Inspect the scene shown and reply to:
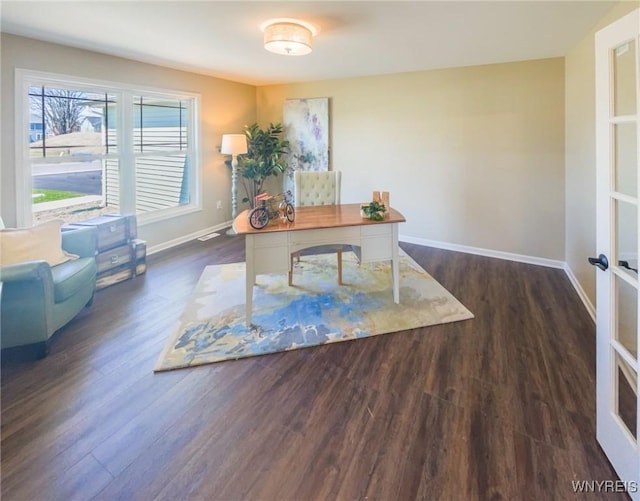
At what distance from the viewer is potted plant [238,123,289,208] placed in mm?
6148

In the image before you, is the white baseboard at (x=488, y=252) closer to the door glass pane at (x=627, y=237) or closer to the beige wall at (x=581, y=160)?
the beige wall at (x=581, y=160)

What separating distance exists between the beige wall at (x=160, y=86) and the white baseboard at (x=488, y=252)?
10.5 ft

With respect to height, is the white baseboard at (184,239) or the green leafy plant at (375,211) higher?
the green leafy plant at (375,211)

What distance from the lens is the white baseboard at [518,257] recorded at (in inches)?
135

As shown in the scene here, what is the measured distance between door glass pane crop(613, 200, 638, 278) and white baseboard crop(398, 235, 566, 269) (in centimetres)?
317

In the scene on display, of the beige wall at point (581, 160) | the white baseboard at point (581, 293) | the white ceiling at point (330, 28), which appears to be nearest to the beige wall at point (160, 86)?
the white ceiling at point (330, 28)

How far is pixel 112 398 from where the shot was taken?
83.5 inches

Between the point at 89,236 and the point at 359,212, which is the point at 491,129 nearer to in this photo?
the point at 359,212

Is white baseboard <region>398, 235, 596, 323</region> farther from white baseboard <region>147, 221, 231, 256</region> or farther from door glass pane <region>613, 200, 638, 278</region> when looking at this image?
white baseboard <region>147, 221, 231, 256</region>

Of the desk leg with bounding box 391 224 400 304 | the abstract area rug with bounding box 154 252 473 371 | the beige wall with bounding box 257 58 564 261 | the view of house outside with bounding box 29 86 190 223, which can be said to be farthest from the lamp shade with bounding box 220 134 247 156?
the desk leg with bounding box 391 224 400 304

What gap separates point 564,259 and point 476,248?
1011mm

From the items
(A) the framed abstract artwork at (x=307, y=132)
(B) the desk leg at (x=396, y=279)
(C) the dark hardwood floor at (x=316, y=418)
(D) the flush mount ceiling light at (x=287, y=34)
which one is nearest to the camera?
(C) the dark hardwood floor at (x=316, y=418)

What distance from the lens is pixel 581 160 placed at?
3.53m

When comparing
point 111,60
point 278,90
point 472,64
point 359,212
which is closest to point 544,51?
point 472,64
